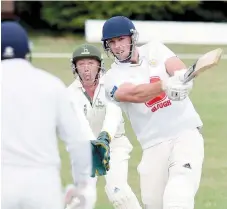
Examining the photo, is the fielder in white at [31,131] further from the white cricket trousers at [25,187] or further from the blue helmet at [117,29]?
the blue helmet at [117,29]

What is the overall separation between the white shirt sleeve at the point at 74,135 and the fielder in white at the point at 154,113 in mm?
1727

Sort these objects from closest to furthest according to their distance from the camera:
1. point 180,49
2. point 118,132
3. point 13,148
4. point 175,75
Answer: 1. point 13,148
2. point 175,75
3. point 118,132
4. point 180,49

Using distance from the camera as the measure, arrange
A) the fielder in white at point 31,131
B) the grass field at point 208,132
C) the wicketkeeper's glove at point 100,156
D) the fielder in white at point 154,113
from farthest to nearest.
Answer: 1. the grass field at point 208,132
2. the fielder in white at point 154,113
3. the wicketkeeper's glove at point 100,156
4. the fielder in white at point 31,131

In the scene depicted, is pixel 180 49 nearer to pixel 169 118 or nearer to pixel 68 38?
pixel 68 38

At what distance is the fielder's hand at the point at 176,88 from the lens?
668cm

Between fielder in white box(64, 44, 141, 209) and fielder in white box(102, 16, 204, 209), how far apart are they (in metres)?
0.47

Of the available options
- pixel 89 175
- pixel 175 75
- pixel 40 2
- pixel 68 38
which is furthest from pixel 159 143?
pixel 40 2

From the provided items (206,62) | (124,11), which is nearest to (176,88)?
(206,62)

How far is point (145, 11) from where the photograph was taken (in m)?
25.7

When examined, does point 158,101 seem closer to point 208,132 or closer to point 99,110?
point 99,110

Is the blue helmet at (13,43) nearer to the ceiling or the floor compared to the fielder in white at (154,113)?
nearer to the ceiling

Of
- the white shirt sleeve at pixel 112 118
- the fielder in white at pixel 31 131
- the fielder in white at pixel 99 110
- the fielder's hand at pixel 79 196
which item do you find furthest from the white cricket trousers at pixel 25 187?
the fielder in white at pixel 99 110

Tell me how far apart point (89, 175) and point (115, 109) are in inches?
83.7

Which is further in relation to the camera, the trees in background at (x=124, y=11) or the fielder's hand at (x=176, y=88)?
the trees in background at (x=124, y=11)
